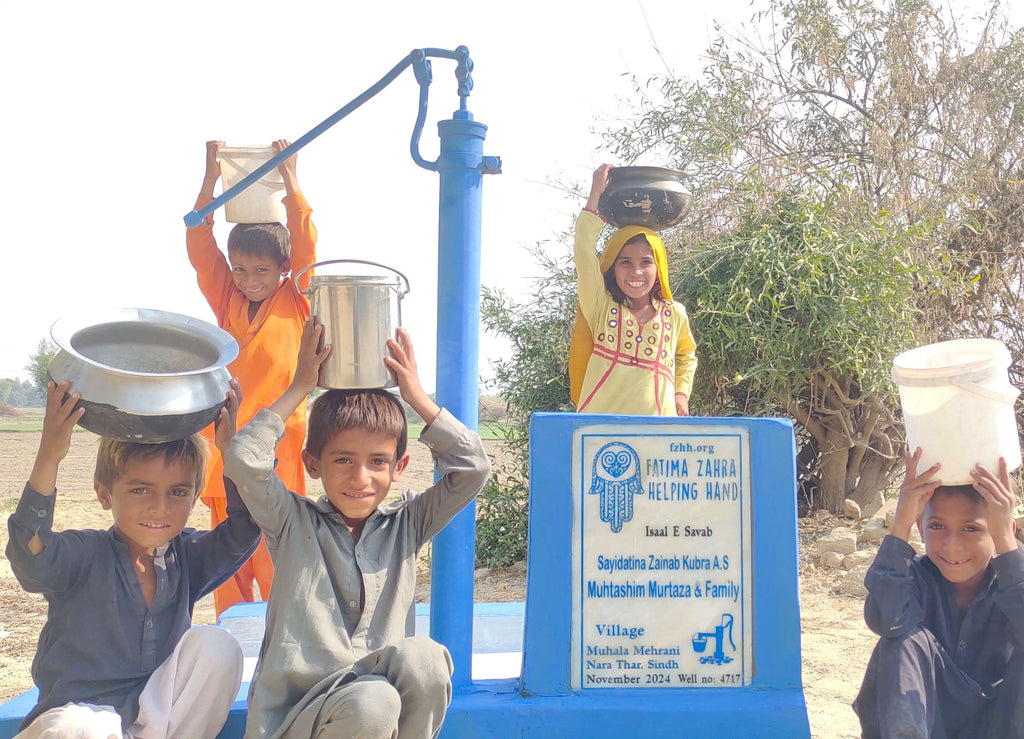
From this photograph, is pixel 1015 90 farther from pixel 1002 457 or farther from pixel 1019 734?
pixel 1019 734

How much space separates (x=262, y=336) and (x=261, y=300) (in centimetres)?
19

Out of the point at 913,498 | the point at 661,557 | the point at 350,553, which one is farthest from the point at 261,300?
the point at 913,498

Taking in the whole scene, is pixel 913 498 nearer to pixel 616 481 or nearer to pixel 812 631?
pixel 616 481

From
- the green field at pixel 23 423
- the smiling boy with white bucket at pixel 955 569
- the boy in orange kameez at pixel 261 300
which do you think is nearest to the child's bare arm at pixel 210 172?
the boy in orange kameez at pixel 261 300

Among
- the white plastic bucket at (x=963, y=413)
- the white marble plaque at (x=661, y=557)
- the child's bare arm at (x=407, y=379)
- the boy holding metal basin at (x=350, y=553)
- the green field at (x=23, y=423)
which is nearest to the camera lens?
the boy holding metal basin at (x=350, y=553)

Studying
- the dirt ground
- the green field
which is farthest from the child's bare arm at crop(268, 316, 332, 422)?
the green field

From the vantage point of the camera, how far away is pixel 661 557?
2842 mm

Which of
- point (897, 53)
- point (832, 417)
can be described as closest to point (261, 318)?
point (832, 417)

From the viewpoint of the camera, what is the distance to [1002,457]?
8.93 feet

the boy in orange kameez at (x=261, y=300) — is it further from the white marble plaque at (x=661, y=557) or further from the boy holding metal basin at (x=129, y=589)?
the white marble plaque at (x=661, y=557)

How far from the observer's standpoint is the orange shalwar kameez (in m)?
3.98

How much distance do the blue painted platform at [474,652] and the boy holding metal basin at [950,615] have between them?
3.53ft

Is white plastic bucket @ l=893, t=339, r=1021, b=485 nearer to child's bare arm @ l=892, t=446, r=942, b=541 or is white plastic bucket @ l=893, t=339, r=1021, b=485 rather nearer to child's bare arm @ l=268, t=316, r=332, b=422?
child's bare arm @ l=892, t=446, r=942, b=541

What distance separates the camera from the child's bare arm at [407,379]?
2.57 m
